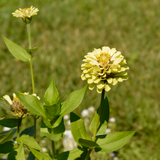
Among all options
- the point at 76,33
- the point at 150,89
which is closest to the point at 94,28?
the point at 76,33

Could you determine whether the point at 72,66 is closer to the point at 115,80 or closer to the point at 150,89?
the point at 150,89

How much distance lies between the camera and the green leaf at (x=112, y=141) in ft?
3.50

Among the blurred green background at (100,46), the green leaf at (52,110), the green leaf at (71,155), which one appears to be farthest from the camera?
the blurred green background at (100,46)

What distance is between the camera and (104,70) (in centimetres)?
103

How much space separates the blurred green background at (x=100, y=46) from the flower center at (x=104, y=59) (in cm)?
139

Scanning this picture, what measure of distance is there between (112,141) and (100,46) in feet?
10.6

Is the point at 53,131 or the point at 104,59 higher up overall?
the point at 104,59

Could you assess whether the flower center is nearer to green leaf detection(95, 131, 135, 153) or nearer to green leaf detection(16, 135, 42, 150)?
green leaf detection(95, 131, 135, 153)

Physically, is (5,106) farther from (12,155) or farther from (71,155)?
(71,155)

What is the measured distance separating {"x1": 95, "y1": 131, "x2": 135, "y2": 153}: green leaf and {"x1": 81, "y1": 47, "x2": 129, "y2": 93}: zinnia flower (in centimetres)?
25

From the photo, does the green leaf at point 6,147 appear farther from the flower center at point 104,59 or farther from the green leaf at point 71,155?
the flower center at point 104,59

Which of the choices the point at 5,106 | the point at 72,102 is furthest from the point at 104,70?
the point at 5,106

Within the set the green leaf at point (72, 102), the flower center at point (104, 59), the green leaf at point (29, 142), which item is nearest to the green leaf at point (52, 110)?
the green leaf at point (72, 102)

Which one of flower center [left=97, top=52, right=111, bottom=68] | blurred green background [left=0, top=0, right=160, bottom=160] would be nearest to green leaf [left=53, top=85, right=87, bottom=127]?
flower center [left=97, top=52, right=111, bottom=68]
